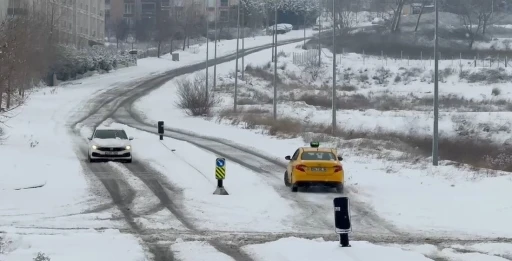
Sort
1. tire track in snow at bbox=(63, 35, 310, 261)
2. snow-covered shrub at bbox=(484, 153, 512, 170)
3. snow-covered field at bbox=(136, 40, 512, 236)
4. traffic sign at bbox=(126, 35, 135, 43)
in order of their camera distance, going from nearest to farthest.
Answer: tire track in snow at bbox=(63, 35, 310, 261), snow-covered field at bbox=(136, 40, 512, 236), snow-covered shrub at bbox=(484, 153, 512, 170), traffic sign at bbox=(126, 35, 135, 43)

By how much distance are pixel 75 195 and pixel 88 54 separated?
2808 inches

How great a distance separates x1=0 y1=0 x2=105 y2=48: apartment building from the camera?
82.3m

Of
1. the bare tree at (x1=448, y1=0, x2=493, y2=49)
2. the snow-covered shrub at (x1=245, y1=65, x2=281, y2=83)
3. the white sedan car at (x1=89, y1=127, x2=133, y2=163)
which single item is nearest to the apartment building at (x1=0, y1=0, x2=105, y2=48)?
the snow-covered shrub at (x1=245, y1=65, x2=281, y2=83)

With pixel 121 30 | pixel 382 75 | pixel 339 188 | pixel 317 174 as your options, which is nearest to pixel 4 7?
pixel 382 75

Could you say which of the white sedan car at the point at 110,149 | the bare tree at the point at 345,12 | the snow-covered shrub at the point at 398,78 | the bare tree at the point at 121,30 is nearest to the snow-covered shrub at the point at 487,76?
the snow-covered shrub at the point at 398,78

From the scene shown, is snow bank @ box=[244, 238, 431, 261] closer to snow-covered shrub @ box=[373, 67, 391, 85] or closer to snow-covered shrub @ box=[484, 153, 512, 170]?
snow-covered shrub @ box=[484, 153, 512, 170]

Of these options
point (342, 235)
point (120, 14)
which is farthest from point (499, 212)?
point (120, 14)

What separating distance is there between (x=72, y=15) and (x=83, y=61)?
502 inches

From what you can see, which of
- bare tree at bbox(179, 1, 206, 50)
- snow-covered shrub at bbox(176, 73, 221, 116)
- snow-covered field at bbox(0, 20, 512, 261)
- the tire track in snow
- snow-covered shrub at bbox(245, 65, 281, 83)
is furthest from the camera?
bare tree at bbox(179, 1, 206, 50)

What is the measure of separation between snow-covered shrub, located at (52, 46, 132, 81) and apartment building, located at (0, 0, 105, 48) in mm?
3053

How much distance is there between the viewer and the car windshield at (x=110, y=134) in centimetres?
3519

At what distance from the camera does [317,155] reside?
1053 inches

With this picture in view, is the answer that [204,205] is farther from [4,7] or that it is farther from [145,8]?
[145,8]

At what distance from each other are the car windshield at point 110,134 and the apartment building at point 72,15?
41.9m
